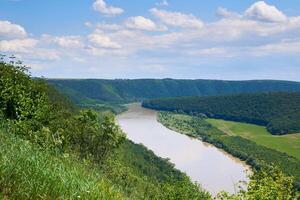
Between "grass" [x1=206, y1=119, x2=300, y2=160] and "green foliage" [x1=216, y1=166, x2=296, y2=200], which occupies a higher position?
"green foliage" [x1=216, y1=166, x2=296, y2=200]

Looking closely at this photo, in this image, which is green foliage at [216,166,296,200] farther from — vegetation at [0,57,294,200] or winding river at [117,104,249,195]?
winding river at [117,104,249,195]

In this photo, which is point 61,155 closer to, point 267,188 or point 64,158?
point 64,158

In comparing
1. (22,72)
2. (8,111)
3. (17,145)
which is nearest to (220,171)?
(22,72)

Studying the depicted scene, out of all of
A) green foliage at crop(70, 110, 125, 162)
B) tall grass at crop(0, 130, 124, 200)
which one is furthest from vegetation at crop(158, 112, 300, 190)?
tall grass at crop(0, 130, 124, 200)

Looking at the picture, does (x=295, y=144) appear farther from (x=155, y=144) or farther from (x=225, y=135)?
(x=155, y=144)

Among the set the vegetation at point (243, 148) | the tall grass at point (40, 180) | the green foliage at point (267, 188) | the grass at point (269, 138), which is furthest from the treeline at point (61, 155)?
the grass at point (269, 138)

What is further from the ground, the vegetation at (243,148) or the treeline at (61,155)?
the treeline at (61,155)

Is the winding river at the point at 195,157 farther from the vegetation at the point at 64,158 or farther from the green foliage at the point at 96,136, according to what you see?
the green foliage at the point at 96,136
